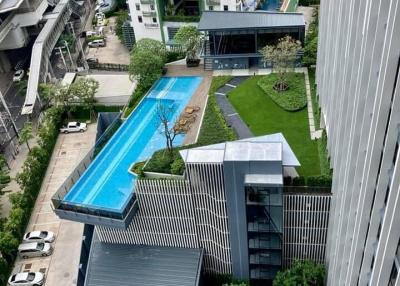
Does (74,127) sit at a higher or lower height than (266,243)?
lower

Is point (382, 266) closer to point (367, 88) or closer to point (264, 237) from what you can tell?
point (367, 88)

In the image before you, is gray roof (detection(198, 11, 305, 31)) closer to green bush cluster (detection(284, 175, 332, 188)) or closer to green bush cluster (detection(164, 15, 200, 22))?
green bush cluster (detection(164, 15, 200, 22))

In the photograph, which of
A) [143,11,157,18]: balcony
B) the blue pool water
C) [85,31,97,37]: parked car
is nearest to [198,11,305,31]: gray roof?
the blue pool water

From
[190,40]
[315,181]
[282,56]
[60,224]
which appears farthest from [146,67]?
[315,181]

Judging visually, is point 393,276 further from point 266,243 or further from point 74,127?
point 74,127

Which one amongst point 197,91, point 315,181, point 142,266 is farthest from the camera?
point 197,91

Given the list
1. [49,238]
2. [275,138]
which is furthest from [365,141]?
[49,238]

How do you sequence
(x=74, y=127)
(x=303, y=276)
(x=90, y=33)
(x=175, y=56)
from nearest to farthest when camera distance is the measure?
(x=303, y=276)
(x=175, y=56)
(x=74, y=127)
(x=90, y=33)
